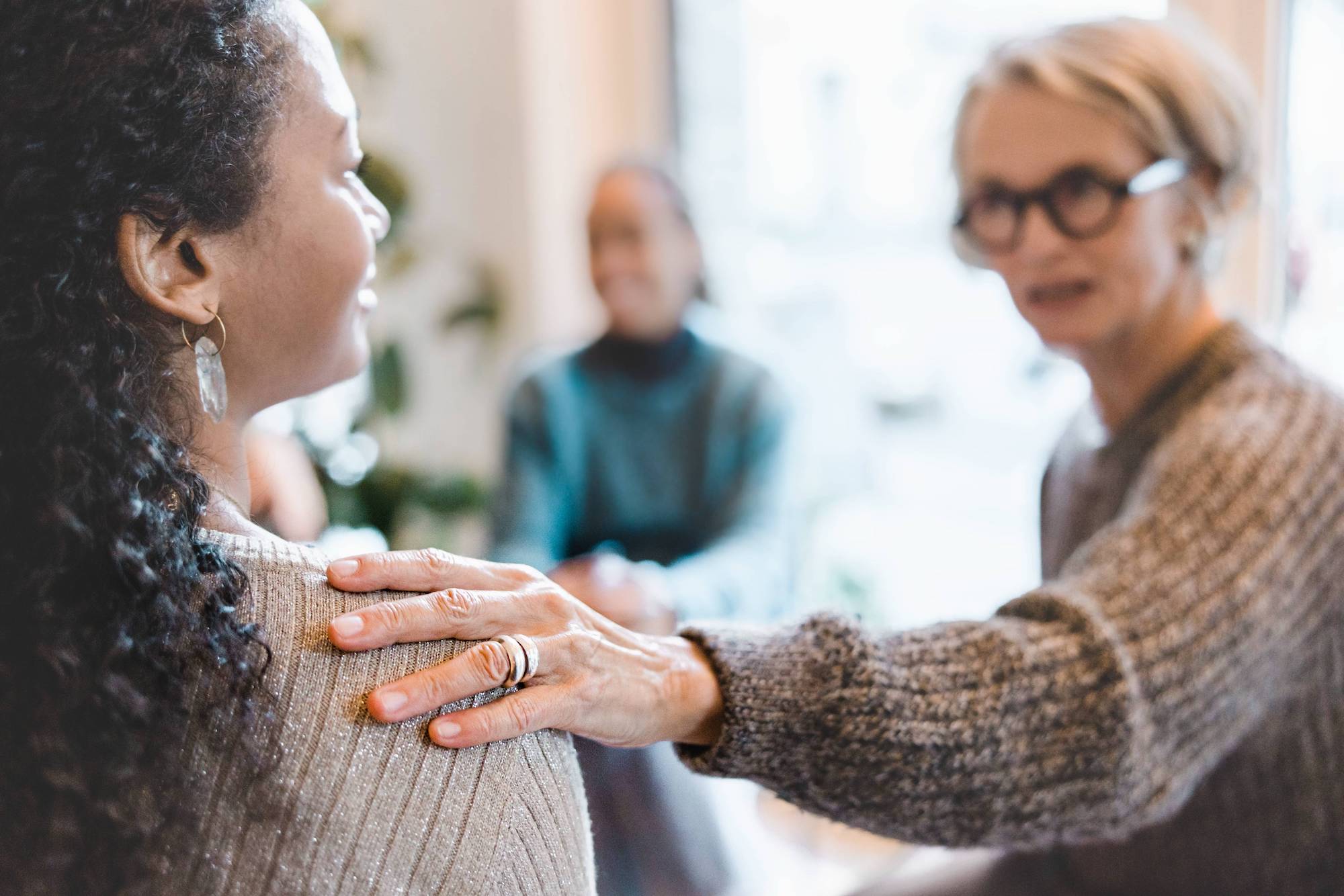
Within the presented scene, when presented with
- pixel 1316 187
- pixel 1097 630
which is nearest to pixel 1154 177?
pixel 1097 630

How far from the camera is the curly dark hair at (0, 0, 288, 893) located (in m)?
0.63

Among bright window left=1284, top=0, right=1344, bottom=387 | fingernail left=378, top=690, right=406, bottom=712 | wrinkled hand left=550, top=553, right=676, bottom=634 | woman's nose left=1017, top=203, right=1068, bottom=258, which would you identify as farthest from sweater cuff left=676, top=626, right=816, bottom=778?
bright window left=1284, top=0, right=1344, bottom=387

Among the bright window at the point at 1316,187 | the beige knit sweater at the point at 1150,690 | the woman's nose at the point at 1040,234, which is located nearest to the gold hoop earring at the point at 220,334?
the beige knit sweater at the point at 1150,690

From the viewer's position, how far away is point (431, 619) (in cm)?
74

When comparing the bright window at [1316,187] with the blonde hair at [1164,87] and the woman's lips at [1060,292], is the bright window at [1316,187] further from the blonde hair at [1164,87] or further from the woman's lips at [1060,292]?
the woman's lips at [1060,292]

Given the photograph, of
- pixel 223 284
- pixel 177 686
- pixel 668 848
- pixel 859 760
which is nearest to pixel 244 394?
pixel 223 284

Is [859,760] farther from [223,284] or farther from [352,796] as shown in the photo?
[223,284]

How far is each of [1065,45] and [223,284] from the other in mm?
993

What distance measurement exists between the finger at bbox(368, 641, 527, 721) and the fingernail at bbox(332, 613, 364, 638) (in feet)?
0.13

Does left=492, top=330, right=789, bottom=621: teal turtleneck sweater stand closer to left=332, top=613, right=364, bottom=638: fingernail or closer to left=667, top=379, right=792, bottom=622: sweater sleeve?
left=667, top=379, right=792, bottom=622: sweater sleeve

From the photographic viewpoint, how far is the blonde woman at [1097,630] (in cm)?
86

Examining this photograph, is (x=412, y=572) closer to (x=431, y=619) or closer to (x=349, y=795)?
(x=431, y=619)

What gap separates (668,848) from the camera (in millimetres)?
1436

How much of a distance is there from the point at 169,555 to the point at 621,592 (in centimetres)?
123
